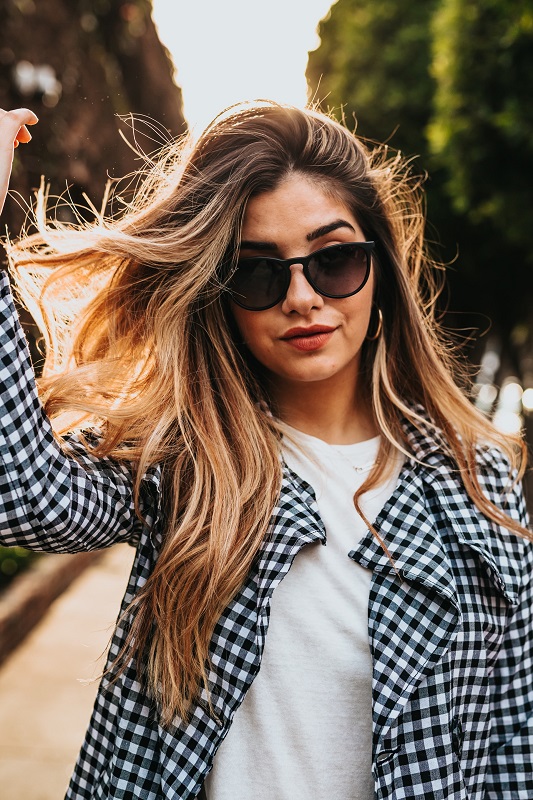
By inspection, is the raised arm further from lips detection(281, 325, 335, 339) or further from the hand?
lips detection(281, 325, 335, 339)

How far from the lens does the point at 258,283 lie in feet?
6.63

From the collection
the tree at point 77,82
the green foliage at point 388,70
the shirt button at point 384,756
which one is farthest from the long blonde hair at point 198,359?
the green foliage at point 388,70

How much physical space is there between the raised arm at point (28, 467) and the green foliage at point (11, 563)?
4067 mm

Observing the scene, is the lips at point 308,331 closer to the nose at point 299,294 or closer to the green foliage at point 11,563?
the nose at point 299,294

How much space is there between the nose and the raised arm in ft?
2.13

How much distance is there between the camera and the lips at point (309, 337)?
80.0 inches

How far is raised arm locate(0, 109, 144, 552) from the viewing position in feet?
5.12

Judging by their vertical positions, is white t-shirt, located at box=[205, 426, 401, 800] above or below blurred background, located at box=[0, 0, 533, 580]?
below

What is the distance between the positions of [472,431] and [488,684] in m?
0.68

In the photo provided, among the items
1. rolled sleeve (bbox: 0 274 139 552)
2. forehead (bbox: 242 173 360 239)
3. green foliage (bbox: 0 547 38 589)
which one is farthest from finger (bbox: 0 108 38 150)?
green foliage (bbox: 0 547 38 589)

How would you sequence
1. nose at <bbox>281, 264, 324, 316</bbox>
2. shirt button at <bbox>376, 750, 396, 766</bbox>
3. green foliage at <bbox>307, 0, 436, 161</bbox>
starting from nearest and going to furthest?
shirt button at <bbox>376, 750, 396, 766</bbox> < nose at <bbox>281, 264, 324, 316</bbox> < green foliage at <bbox>307, 0, 436, 161</bbox>

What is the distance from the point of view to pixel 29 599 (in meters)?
5.42

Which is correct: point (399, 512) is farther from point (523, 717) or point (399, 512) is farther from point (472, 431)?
point (523, 717)

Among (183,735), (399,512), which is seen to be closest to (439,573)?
(399,512)
